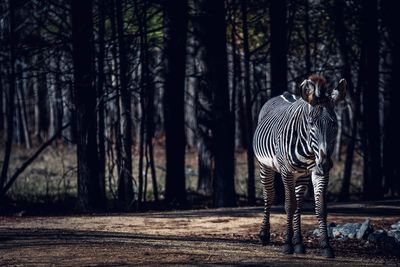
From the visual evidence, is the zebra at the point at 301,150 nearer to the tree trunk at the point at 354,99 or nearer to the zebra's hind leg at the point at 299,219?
the zebra's hind leg at the point at 299,219

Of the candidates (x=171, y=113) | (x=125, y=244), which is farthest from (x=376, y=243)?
(x=171, y=113)

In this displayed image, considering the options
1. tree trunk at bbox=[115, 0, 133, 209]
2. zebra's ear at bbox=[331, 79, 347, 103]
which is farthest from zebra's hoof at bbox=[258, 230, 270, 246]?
tree trunk at bbox=[115, 0, 133, 209]

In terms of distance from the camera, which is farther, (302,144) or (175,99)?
(175,99)

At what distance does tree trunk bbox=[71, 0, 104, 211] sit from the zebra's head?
8.47 m

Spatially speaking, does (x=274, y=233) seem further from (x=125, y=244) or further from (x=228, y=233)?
(x=125, y=244)

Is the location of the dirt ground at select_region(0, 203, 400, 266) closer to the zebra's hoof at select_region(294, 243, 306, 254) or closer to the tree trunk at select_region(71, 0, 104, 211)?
the zebra's hoof at select_region(294, 243, 306, 254)

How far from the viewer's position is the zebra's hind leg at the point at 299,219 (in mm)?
11922

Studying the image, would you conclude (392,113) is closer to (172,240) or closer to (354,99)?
(354,99)

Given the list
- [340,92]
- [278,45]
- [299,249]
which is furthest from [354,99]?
[340,92]

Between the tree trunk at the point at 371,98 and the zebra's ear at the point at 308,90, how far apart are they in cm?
1197

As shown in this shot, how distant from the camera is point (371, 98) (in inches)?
913

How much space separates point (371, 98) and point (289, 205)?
11666 mm

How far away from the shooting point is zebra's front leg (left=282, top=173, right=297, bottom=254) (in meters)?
11.9

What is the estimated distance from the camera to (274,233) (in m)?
14.7
